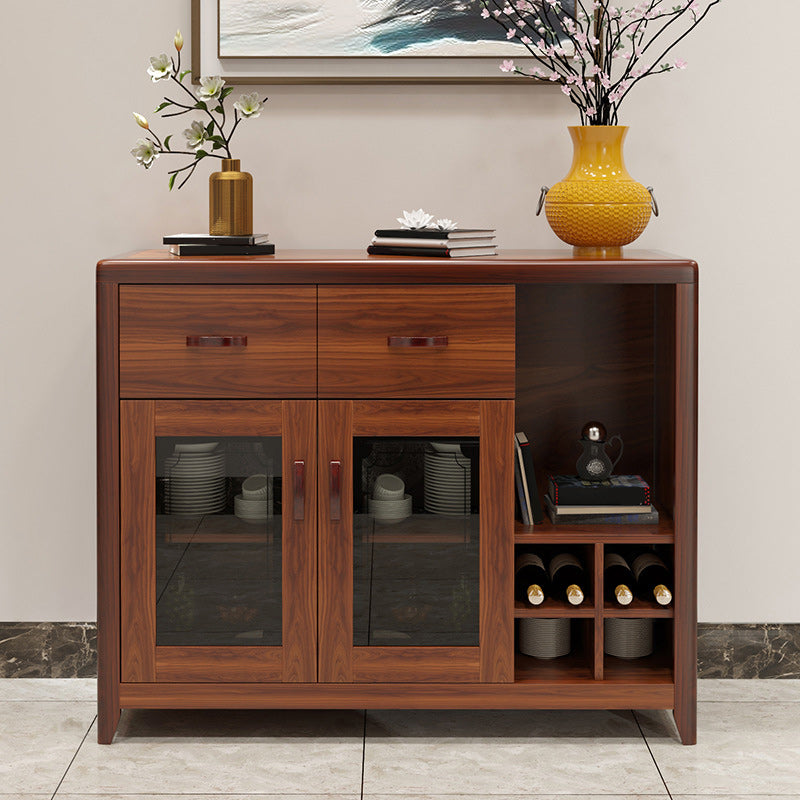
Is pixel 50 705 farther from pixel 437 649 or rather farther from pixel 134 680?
pixel 437 649

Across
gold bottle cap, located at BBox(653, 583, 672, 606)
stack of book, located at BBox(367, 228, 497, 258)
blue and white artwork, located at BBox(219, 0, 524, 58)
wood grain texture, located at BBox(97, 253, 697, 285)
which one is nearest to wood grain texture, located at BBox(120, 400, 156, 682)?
wood grain texture, located at BBox(97, 253, 697, 285)

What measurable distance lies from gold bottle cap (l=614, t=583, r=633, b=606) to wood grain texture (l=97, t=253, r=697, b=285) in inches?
25.9

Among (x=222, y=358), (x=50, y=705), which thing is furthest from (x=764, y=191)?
(x=50, y=705)

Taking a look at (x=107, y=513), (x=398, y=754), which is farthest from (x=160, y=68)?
(x=398, y=754)

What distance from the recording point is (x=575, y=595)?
239 centimetres

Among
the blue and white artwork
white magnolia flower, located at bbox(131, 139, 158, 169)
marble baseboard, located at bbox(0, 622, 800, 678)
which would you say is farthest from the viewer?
marble baseboard, located at bbox(0, 622, 800, 678)

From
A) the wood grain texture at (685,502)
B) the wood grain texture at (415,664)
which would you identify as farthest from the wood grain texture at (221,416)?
the wood grain texture at (685,502)

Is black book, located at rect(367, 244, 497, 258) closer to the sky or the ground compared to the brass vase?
closer to the ground

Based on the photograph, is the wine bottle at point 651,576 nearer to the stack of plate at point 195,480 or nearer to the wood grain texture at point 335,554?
the wood grain texture at point 335,554

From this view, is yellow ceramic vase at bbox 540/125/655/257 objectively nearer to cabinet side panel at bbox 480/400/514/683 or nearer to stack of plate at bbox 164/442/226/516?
cabinet side panel at bbox 480/400/514/683

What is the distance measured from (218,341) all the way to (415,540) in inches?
22.9

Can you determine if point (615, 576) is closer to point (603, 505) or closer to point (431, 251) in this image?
point (603, 505)

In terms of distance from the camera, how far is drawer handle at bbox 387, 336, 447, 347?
229 centimetres

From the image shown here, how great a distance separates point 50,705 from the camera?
262cm
